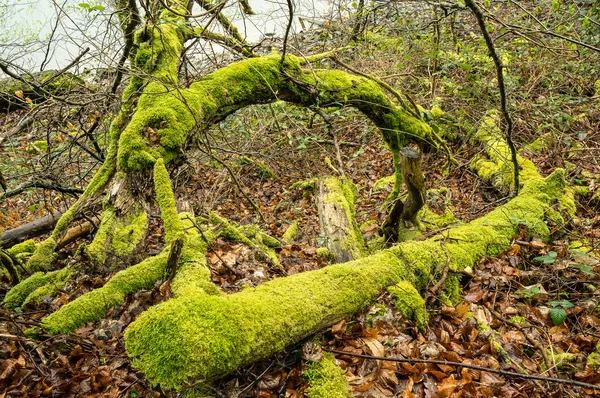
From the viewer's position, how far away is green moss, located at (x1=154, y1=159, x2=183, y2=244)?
3199mm

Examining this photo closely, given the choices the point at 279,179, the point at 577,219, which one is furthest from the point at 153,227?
the point at 577,219

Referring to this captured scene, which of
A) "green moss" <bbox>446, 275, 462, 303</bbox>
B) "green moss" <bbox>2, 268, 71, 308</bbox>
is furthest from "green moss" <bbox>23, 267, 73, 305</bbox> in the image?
"green moss" <bbox>446, 275, 462, 303</bbox>

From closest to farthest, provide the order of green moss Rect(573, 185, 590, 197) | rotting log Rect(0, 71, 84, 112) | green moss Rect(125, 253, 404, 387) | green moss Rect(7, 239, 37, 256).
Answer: green moss Rect(125, 253, 404, 387) < rotting log Rect(0, 71, 84, 112) < green moss Rect(7, 239, 37, 256) < green moss Rect(573, 185, 590, 197)

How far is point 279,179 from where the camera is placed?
342 inches

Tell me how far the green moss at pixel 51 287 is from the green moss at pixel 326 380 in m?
2.37

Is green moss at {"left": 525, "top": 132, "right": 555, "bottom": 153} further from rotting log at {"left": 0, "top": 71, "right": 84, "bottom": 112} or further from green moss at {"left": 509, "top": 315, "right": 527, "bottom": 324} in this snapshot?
rotting log at {"left": 0, "top": 71, "right": 84, "bottom": 112}

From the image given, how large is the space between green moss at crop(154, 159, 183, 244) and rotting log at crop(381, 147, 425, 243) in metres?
2.23

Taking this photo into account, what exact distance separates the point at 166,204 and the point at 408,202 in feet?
8.83

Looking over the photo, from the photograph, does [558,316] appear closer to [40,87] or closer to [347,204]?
[347,204]

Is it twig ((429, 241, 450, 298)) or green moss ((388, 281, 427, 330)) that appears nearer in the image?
green moss ((388, 281, 427, 330))

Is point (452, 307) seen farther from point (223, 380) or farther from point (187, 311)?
point (187, 311)

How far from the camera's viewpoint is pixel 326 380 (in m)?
2.50

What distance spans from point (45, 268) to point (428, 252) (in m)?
3.72

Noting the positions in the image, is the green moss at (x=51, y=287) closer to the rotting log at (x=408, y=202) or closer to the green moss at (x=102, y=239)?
the green moss at (x=102, y=239)
